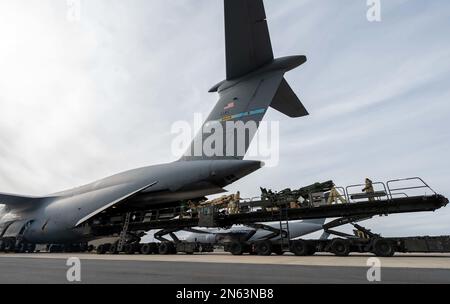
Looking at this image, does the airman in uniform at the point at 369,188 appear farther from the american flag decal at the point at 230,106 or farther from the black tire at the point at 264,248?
the american flag decal at the point at 230,106

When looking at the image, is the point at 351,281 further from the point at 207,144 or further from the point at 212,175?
the point at 207,144

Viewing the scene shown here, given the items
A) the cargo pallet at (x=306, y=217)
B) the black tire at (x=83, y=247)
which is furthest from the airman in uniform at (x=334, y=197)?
the black tire at (x=83, y=247)

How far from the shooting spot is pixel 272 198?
17.7m

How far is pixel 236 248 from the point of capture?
17891mm

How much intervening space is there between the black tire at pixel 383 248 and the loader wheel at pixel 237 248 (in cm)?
647

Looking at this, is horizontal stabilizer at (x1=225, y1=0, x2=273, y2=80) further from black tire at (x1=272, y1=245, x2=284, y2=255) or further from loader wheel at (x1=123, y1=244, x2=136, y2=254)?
loader wheel at (x1=123, y1=244, x2=136, y2=254)

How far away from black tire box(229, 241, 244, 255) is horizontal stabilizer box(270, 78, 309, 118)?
9468mm

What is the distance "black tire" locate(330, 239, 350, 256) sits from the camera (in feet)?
49.5

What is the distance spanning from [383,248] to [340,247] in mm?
1768

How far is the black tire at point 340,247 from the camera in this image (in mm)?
15086

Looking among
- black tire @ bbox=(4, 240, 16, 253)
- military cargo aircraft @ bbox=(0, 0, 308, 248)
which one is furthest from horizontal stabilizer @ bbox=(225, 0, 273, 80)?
black tire @ bbox=(4, 240, 16, 253)
